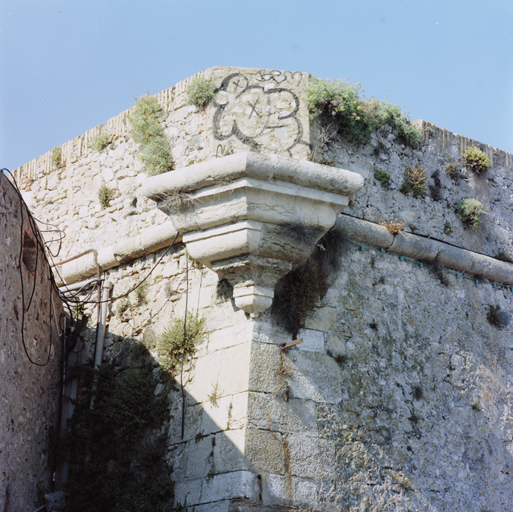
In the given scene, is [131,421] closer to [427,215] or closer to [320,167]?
[320,167]

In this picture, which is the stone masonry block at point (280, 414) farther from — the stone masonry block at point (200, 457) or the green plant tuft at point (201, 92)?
the green plant tuft at point (201, 92)

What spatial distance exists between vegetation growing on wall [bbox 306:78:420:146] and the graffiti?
Answer: 217 mm

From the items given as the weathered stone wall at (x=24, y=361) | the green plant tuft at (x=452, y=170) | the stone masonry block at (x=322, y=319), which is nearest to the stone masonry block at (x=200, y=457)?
the stone masonry block at (x=322, y=319)

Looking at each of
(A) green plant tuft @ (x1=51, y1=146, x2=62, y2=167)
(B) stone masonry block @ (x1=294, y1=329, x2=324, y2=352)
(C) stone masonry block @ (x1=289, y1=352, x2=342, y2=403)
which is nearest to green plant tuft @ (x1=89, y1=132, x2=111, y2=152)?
(A) green plant tuft @ (x1=51, y1=146, x2=62, y2=167)

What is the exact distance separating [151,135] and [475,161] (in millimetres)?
3456

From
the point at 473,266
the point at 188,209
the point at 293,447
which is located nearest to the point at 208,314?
the point at 188,209

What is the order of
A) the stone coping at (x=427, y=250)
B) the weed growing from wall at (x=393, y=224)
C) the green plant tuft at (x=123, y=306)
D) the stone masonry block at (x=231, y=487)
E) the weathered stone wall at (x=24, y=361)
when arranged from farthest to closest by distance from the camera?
the green plant tuft at (x=123, y=306) < the weed growing from wall at (x=393, y=224) < the stone coping at (x=427, y=250) < the weathered stone wall at (x=24, y=361) < the stone masonry block at (x=231, y=487)

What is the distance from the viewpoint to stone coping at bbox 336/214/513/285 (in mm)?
8484

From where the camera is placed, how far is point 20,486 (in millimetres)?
7609

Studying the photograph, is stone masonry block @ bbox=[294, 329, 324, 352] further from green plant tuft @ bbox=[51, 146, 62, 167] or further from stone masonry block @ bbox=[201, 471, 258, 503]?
green plant tuft @ bbox=[51, 146, 62, 167]

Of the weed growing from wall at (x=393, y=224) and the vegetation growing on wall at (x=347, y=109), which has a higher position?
the vegetation growing on wall at (x=347, y=109)

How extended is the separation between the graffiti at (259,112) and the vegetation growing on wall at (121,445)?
7.36 ft

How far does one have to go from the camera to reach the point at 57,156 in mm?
10617

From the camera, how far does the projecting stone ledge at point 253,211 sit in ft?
24.9
